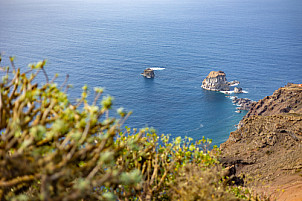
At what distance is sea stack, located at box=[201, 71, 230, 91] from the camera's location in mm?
131500

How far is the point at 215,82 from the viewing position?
435ft

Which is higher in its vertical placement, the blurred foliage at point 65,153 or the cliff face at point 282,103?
the cliff face at point 282,103

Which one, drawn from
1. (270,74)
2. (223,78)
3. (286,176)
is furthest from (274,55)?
(286,176)

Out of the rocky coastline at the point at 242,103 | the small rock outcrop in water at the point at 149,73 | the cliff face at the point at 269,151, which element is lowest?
the cliff face at the point at 269,151

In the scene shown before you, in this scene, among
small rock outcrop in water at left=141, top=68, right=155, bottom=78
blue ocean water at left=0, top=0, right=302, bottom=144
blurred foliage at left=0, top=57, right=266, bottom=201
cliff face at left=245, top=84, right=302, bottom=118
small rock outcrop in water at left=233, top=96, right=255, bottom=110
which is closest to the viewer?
blurred foliage at left=0, top=57, right=266, bottom=201

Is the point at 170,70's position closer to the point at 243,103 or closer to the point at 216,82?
the point at 216,82

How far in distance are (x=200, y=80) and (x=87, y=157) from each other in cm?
12988

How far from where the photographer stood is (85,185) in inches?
351

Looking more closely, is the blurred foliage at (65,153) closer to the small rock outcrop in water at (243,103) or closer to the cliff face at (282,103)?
the cliff face at (282,103)

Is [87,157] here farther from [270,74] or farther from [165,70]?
[270,74]

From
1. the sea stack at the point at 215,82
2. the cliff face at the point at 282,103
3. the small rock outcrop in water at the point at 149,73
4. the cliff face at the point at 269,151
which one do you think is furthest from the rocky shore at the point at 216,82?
the cliff face at the point at 269,151

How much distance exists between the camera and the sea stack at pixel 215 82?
131500mm

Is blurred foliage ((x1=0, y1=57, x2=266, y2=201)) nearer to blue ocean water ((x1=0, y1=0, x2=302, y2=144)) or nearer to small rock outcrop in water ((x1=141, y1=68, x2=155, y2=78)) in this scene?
blue ocean water ((x1=0, y1=0, x2=302, y2=144))

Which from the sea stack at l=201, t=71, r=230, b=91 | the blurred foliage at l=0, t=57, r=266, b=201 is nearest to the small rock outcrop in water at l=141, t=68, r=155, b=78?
the sea stack at l=201, t=71, r=230, b=91
